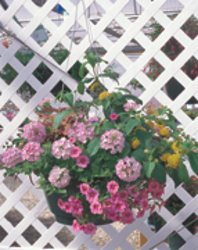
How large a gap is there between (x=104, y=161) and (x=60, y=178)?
148 mm

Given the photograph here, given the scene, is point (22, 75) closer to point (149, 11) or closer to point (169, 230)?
point (149, 11)

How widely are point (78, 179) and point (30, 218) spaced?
707 mm

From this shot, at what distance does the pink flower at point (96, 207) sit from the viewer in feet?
3.41

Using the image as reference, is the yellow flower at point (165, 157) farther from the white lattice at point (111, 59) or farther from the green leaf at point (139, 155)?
the white lattice at point (111, 59)

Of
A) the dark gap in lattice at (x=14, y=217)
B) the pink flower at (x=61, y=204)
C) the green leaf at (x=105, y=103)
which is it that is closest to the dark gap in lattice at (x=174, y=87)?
the green leaf at (x=105, y=103)

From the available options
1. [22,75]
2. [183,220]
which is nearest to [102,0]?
[22,75]

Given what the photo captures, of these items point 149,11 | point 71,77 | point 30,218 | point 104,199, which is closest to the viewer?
point 104,199

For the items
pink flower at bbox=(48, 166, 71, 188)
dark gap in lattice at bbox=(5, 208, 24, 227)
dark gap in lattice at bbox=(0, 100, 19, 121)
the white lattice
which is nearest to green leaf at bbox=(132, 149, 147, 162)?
pink flower at bbox=(48, 166, 71, 188)

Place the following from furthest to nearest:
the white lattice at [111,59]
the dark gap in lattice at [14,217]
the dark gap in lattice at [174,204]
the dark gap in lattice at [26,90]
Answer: the dark gap in lattice at [14,217], the dark gap in lattice at [26,90], the dark gap in lattice at [174,204], the white lattice at [111,59]

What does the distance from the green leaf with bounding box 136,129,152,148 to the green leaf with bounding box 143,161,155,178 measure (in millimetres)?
60

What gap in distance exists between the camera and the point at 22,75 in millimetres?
1581

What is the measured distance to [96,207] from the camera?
105 centimetres

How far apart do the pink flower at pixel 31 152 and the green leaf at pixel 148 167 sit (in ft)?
1.10

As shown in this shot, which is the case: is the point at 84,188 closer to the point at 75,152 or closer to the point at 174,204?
the point at 75,152
